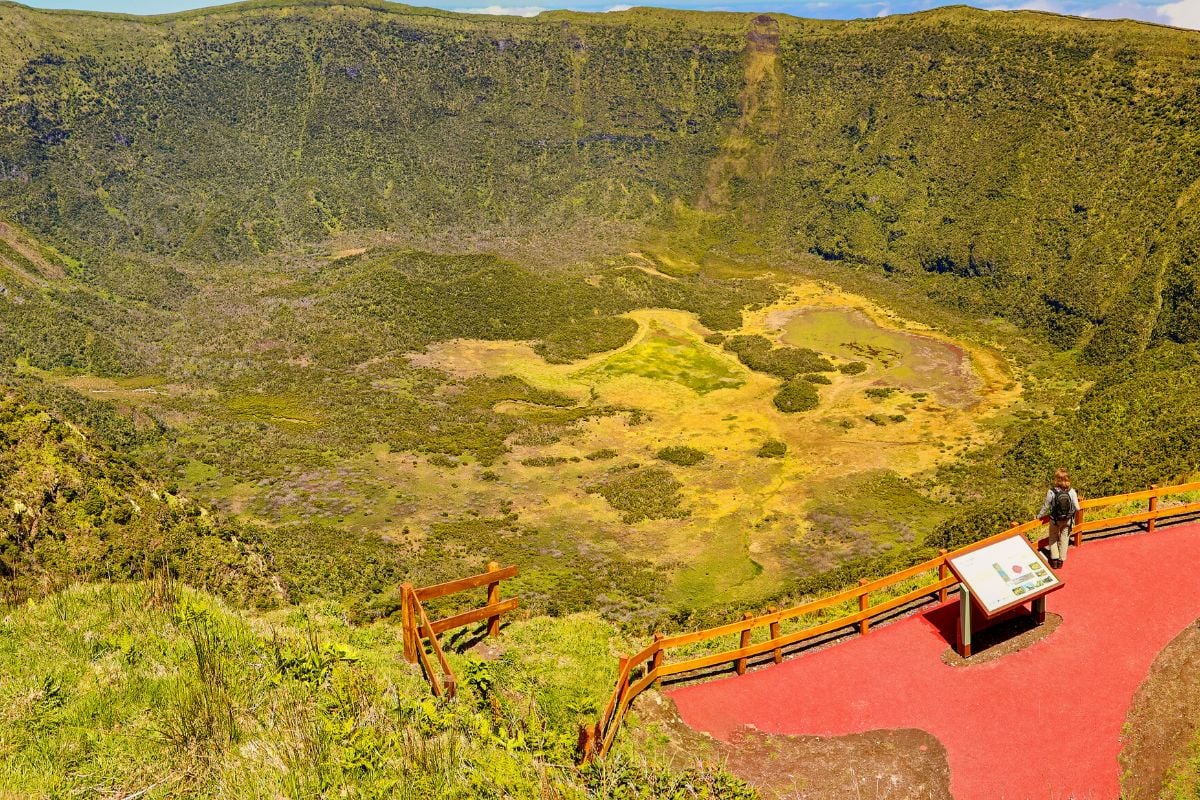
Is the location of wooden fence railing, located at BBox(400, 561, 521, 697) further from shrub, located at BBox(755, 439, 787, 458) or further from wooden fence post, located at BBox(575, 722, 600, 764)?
shrub, located at BBox(755, 439, 787, 458)

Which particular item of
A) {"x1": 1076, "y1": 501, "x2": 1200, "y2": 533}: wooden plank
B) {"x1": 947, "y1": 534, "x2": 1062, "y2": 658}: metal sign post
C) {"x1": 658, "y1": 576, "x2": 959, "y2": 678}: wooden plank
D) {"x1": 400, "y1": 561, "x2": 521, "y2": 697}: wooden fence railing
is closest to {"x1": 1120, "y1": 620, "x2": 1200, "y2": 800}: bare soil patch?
{"x1": 947, "y1": 534, "x2": 1062, "y2": 658}: metal sign post

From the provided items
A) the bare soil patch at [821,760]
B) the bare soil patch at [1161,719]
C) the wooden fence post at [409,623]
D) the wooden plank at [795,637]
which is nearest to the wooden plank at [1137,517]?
the bare soil patch at [1161,719]

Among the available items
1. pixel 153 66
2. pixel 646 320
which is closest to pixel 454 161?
pixel 153 66

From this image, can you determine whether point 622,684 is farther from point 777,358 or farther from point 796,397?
point 777,358

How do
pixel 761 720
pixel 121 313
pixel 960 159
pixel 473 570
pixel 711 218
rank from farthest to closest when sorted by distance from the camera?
pixel 711 218
pixel 960 159
pixel 121 313
pixel 473 570
pixel 761 720

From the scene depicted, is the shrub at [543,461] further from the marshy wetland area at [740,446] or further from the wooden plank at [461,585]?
the wooden plank at [461,585]

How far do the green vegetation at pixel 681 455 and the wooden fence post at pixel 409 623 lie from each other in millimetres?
47648

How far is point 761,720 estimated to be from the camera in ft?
48.0

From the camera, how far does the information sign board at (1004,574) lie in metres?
15.5

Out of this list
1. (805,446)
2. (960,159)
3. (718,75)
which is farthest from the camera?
(718,75)

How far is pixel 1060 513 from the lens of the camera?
58.9 ft

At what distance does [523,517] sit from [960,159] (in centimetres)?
10629

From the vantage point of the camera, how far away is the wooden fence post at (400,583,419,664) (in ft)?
46.7

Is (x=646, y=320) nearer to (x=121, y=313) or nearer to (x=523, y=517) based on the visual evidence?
(x=523, y=517)
